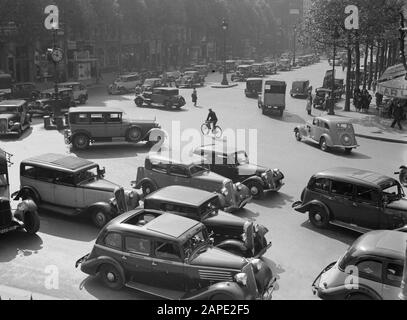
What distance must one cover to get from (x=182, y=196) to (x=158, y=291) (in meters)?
3.42

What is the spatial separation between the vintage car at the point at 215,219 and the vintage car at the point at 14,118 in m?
14.8

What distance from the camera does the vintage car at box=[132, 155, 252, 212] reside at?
49.3ft

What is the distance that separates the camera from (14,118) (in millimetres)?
26016

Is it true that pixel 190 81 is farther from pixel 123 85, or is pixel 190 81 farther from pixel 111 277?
pixel 111 277

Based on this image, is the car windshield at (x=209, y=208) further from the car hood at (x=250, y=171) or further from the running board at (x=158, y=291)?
the car hood at (x=250, y=171)

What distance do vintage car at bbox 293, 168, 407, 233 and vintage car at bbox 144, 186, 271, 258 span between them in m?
2.63

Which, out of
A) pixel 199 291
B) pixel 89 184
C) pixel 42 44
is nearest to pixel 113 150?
pixel 89 184

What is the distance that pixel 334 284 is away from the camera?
32.6 ft

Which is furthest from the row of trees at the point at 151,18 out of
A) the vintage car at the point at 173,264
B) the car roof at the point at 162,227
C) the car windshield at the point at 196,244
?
the car windshield at the point at 196,244

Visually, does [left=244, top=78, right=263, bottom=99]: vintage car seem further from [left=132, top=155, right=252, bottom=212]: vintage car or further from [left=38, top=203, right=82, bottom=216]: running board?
[left=38, top=203, right=82, bottom=216]: running board

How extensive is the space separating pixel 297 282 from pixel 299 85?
3495 centimetres

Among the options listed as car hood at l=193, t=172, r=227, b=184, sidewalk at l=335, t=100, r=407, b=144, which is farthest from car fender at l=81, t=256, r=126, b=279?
sidewalk at l=335, t=100, r=407, b=144

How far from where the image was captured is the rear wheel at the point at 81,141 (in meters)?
22.6

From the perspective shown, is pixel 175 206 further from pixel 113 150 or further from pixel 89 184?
Answer: pixel 113 150
